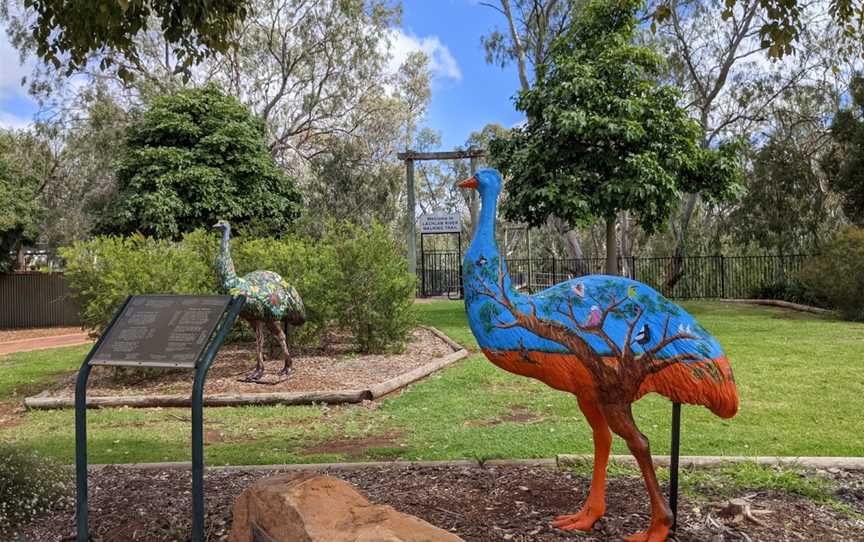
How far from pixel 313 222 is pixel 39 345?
1371 centimetres

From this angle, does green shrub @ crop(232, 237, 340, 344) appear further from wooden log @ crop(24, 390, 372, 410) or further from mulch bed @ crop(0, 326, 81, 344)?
mulch bed @ crop(0, 326, 81, 344)

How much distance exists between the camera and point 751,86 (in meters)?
26.9

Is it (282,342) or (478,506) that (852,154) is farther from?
(478,506)

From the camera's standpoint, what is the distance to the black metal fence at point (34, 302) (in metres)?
21.2

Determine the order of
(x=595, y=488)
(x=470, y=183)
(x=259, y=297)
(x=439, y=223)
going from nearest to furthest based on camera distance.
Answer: (x=595, y=488) → (x=470, y=183) → (x=259, y=297) → (x=439, y=223)

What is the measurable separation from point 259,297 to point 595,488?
19.6 ft

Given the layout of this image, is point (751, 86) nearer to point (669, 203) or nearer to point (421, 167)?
point (669, 203)

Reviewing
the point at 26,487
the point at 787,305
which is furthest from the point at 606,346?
the point at 787,305

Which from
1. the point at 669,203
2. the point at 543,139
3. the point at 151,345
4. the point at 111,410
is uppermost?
the point at 543,139

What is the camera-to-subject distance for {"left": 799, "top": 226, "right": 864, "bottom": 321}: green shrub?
14328mm

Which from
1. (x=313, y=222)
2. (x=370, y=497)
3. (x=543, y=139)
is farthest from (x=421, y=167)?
(x=370, y=497)

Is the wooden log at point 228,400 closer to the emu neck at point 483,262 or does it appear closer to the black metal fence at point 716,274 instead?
the emu neck at point 483,262

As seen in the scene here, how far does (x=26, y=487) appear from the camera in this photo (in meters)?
4.19

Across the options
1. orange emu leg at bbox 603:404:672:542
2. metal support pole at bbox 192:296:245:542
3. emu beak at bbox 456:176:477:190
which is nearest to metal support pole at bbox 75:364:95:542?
metal support pole at bbox 192:296:245:542
